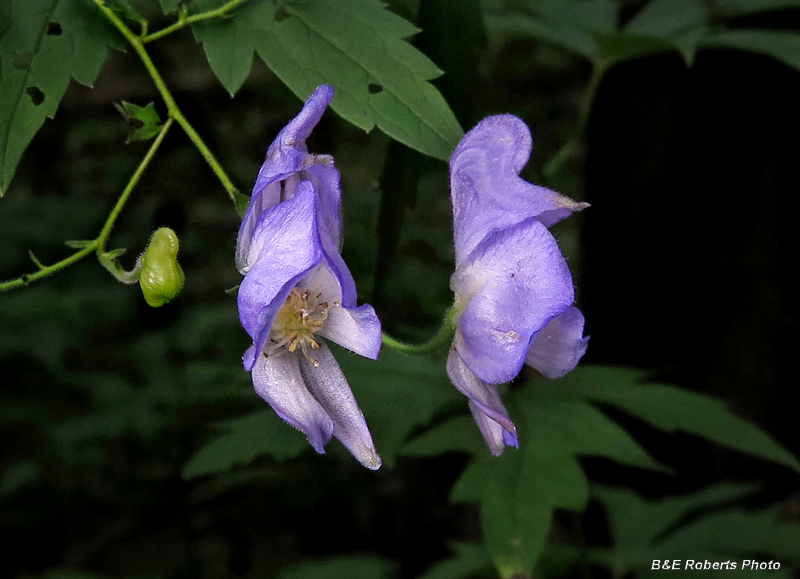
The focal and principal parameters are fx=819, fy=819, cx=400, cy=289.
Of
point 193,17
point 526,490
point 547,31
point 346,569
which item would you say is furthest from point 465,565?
point 193,17

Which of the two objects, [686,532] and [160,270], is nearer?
[160,270]

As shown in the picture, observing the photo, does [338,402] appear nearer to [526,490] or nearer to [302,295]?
[302,295]

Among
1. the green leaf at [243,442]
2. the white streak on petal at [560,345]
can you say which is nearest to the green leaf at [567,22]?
the green leaf at [243,442]

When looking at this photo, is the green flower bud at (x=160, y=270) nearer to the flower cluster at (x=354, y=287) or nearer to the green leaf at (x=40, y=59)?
the flower cluster at (x=354, y=287)

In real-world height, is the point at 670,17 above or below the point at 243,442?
above

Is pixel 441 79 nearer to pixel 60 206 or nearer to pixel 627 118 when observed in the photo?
pixel 627 118

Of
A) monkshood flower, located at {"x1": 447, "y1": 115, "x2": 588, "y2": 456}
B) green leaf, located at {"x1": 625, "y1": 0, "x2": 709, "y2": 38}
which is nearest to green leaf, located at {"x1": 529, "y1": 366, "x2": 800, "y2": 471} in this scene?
green leaf, located at {"x1": 625, "y1": 0, "x2": 709, "y2": 38}

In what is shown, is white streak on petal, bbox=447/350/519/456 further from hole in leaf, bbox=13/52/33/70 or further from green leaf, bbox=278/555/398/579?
green leaf, bbox=278/555/398/579
